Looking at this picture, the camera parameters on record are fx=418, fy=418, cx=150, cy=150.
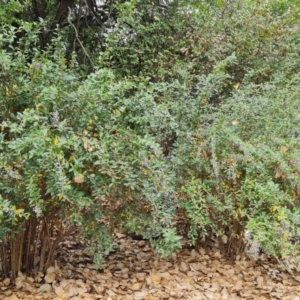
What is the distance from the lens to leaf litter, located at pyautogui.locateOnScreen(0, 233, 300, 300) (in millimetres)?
2529

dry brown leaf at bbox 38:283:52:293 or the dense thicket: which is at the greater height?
the dense thicket

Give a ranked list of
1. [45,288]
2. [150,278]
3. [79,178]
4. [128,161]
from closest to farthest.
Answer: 1. [79,178]
2. [128,161]
3. [45,288]
4. [150,278]

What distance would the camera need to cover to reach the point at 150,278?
273 centimetres

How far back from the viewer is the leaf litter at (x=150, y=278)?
253cm

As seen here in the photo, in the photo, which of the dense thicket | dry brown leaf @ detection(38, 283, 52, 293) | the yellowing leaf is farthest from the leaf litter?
the yellowing leaf

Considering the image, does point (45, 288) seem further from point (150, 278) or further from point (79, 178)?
point (79, 178)

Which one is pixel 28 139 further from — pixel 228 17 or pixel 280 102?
pixel 228 17

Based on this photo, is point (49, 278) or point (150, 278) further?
point (150, 278)

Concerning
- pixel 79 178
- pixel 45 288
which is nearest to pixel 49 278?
pixel 45 288

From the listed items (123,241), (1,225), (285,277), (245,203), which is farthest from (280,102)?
(1,225)

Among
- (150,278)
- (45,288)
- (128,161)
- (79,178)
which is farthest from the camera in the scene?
(150,278)

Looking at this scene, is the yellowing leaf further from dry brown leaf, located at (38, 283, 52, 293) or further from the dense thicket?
Result: dry brown leaf, located at (38, 283, 52, 293)

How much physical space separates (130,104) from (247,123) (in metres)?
1.15

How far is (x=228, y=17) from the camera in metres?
5.28
